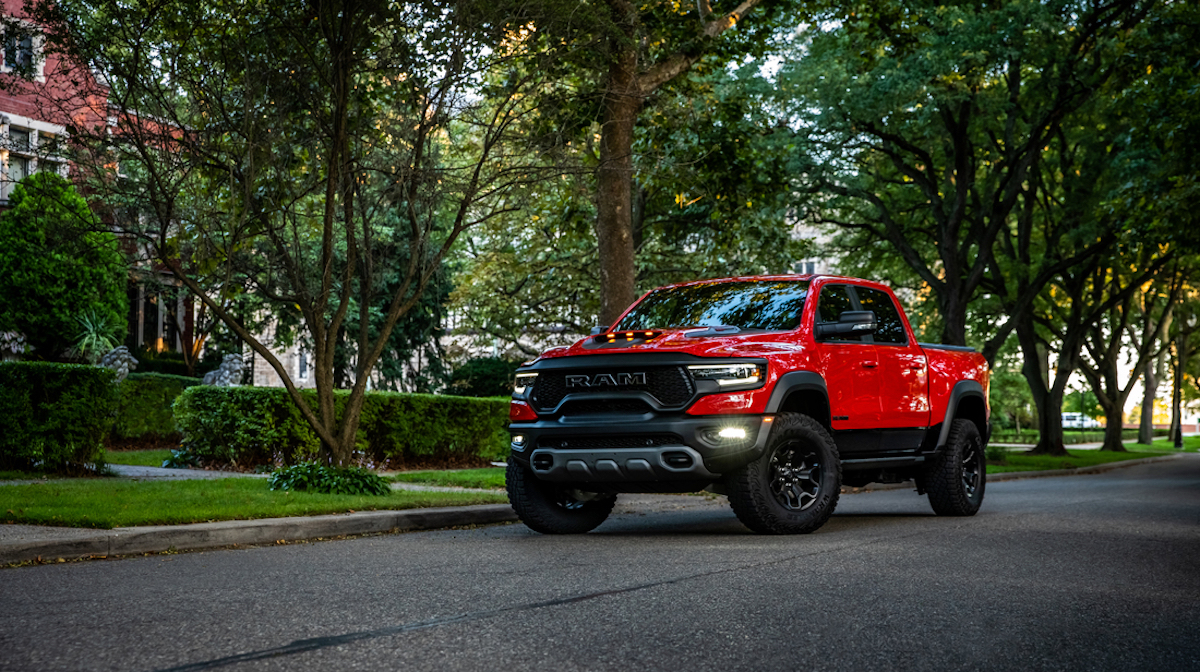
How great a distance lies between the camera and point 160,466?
1642 cm

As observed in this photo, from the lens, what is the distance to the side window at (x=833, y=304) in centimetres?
1052

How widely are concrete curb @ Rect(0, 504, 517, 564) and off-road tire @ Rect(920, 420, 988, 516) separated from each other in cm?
438

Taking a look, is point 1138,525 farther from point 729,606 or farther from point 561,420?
point 729,606

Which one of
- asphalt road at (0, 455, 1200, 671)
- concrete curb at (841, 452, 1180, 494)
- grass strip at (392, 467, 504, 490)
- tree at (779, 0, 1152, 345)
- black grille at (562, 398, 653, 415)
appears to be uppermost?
tree at (779, 0, 1152, 345)

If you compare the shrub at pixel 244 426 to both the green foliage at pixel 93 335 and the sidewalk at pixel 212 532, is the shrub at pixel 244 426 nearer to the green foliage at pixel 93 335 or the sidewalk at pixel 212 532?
the sidewalk at pixel 212 532

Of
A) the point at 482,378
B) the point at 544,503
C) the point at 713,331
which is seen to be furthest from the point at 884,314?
the point at 482,378

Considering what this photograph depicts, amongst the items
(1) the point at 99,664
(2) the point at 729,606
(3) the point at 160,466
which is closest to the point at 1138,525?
(2) the point at 729,606

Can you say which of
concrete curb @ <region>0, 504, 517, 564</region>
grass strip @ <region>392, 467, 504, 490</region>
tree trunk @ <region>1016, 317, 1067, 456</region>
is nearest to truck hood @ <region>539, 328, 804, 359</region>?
concrete curb @ <region>0, 504, 517, 564</region>

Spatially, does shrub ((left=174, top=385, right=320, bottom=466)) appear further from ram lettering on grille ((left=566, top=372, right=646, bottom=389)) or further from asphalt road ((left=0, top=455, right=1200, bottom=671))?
ram lettering on grille ((left=566, top=372, right=646, bottom=389))

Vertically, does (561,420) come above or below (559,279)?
below

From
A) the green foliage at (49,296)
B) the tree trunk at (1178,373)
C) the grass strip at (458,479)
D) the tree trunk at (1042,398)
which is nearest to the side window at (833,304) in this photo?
the grass strip at (458,479)

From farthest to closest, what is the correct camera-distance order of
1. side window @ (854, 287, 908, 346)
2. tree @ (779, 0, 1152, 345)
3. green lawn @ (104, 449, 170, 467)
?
tree @ (779, 0, 1152, 345)
green lawn @ (104, 449, 170, 467)
side window @ (854, 287, 908, 346)

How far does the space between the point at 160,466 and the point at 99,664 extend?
12.5m

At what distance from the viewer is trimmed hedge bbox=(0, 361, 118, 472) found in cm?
1292
